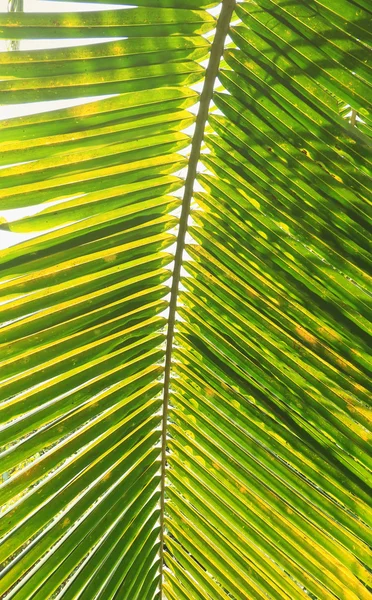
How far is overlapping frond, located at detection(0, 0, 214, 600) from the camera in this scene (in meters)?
0.76

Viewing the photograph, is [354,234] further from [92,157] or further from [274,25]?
[92,157]

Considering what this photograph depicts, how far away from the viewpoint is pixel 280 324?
92 centimetres

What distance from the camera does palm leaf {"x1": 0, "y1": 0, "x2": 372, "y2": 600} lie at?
2.52 feet

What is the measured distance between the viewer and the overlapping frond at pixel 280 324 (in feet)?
2.53

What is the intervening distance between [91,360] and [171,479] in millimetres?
402

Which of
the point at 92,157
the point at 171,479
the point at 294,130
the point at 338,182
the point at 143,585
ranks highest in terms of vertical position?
the point at 92,157

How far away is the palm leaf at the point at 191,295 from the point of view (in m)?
0.77

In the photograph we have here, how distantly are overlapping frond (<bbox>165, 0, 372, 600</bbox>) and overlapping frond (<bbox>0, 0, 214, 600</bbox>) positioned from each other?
84 millimetres

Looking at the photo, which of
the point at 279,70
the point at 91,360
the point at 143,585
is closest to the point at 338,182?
the point at 279,70

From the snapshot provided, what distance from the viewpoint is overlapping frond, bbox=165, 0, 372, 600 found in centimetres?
77

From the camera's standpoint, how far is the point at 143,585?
1.17m

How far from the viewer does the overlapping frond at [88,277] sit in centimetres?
76

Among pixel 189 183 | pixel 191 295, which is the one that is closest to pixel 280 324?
pixel 191 295

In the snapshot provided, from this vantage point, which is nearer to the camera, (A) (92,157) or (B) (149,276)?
(A) (92,157)
